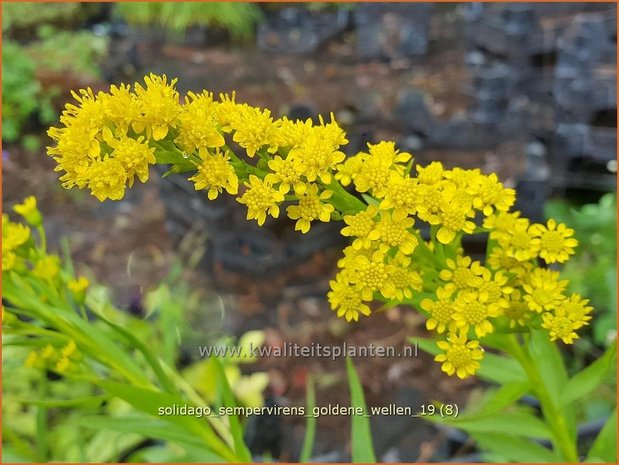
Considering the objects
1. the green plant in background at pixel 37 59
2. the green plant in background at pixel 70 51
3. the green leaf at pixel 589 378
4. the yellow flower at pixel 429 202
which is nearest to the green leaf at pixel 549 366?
the green leaf at pixel 589 378

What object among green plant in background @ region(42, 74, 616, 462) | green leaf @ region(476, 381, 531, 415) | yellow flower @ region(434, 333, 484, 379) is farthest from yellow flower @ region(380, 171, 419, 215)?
green leaf @ region(476, 381, 531, 415)

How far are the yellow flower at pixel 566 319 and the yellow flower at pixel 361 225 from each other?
14cm

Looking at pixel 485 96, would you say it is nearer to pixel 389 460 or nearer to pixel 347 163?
pixel 389 460

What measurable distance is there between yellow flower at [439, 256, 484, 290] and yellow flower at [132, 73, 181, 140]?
211mm

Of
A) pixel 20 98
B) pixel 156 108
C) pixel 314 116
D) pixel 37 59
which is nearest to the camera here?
pixel 156 108

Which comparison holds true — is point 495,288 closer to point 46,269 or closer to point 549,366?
point 549,366

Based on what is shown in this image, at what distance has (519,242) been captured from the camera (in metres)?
0.45

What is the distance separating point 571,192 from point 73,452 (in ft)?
4.57

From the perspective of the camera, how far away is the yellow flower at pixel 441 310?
0.43m

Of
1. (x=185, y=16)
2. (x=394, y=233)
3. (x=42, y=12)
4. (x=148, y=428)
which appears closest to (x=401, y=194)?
(x=394, y=233)

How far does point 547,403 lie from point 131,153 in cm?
42

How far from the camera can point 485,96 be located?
2074mm

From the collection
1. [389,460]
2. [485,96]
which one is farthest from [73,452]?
[485,96]

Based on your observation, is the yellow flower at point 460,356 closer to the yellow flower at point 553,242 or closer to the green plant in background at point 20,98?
the yellow flower at point 553,242
